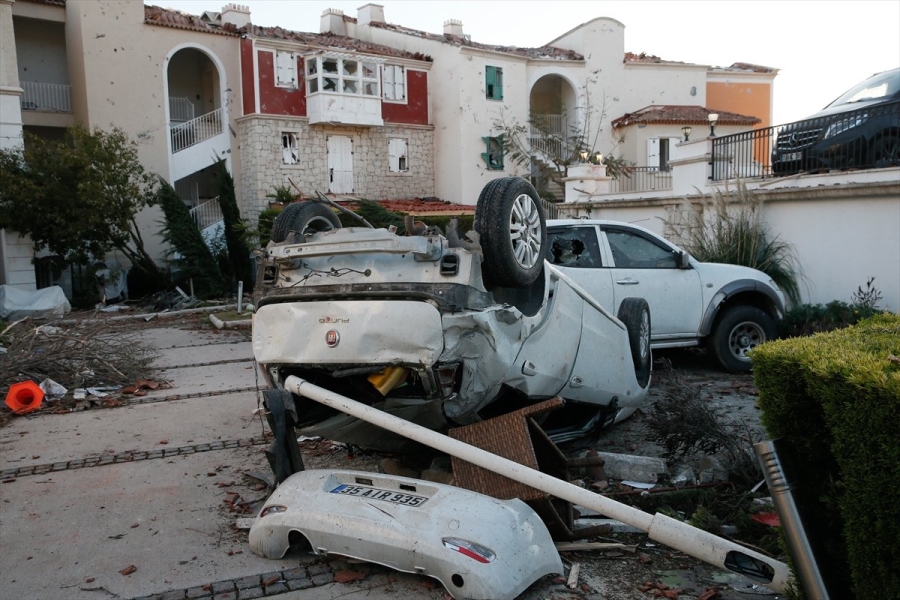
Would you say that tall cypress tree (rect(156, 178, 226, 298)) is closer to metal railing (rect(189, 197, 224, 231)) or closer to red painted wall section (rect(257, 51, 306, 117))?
metal railing (rect(189, 197, 224, 231))

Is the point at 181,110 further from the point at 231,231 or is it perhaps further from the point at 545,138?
the point at 545,138

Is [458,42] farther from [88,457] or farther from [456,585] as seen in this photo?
[456,585]

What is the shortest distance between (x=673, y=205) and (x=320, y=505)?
12.1 metres

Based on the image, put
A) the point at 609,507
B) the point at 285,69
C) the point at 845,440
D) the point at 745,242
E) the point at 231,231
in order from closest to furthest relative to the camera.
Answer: the point at 845,440
the point at 609,507
the point at 745,242
the point at 231,231
the point at 285,69

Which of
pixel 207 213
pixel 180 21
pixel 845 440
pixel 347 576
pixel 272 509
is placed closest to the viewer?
pixel 845 440

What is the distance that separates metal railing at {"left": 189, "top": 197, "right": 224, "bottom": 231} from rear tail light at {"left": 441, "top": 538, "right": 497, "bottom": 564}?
25745 mm

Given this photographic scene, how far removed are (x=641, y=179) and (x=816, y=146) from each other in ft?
66.6

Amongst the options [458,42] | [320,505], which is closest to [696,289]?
[320,505]

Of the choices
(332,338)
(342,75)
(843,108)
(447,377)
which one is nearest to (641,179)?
(342,75)

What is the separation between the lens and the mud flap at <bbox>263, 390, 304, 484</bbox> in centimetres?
482

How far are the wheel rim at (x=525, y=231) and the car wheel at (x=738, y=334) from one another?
16.4ft

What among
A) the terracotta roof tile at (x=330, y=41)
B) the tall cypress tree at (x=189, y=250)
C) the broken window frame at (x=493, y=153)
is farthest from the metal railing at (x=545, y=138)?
the tall cypress tree at (x=189, y=250)

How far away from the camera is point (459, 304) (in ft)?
15.4

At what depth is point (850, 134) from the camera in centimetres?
1193
